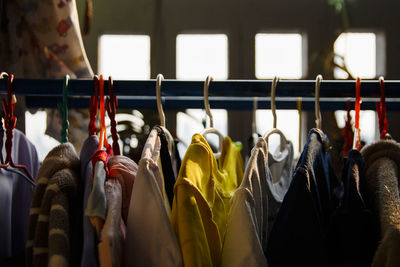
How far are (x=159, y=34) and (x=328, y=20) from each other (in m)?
1.35

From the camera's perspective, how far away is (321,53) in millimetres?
3412

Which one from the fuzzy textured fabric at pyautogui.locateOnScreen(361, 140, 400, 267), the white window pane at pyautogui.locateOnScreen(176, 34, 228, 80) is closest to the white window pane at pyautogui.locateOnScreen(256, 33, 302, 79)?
the white window pane at pyautogui.locateOnScreen(176, 34, 228, 80)

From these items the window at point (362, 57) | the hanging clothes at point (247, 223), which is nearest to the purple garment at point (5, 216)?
the hanging clothes at point (247, 223)

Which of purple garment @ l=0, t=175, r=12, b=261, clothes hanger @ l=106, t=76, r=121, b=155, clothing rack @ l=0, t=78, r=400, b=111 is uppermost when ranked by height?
clothing rack @ l=0, t=78, r=400, b=111

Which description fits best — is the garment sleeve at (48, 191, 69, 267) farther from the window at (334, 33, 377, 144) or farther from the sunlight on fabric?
the window at (334, 33, 377, 144)

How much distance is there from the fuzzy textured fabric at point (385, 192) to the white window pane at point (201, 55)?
118 inches

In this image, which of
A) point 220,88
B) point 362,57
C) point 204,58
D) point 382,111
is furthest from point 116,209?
point 362,57

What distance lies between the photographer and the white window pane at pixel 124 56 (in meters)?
3.69

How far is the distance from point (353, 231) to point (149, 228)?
0.88 ft

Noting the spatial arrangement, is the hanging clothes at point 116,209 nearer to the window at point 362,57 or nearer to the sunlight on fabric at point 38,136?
the sunlight on fabric at point 38,136

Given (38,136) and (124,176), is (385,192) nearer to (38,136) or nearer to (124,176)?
(124,176)

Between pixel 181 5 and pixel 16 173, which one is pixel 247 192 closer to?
pixel 16 173

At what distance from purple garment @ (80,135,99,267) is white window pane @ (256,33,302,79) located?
3.08m

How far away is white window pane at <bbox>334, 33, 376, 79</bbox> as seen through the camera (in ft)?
12.0
